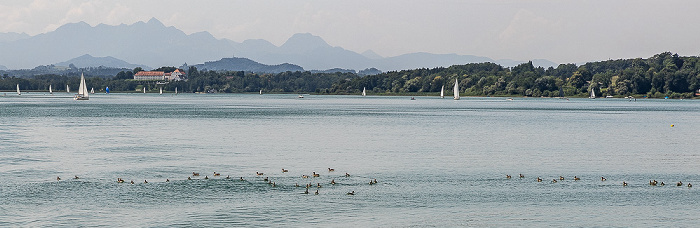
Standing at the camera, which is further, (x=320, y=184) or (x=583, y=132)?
(x=583, y=132)

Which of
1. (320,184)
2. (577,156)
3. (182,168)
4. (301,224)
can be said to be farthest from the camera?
(577,156)

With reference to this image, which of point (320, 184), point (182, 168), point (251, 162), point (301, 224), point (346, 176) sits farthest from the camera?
point (251, 162)

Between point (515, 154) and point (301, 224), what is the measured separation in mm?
38665

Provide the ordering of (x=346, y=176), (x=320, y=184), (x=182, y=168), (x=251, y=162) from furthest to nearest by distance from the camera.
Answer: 1. (x=251, y=162)
2. (x=182, y=168)
3. (x=346, y=176)
4. (x=320, y=184)

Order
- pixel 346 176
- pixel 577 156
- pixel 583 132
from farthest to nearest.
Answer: pixel 583 132 → pixel 577 156 → pixel 346 176

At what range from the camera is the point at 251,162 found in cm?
6219

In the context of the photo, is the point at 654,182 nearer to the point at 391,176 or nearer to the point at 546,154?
the point at 391,176

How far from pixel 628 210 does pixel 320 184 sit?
18.5 metres

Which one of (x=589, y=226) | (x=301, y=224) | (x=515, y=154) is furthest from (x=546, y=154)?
(x=301, y=224)

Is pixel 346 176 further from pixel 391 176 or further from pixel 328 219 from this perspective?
pixel 328 219

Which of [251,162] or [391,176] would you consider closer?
[391,176]

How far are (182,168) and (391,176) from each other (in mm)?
15847

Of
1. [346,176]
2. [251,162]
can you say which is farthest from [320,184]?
[251,162]

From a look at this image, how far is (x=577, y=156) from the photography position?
228 ft
